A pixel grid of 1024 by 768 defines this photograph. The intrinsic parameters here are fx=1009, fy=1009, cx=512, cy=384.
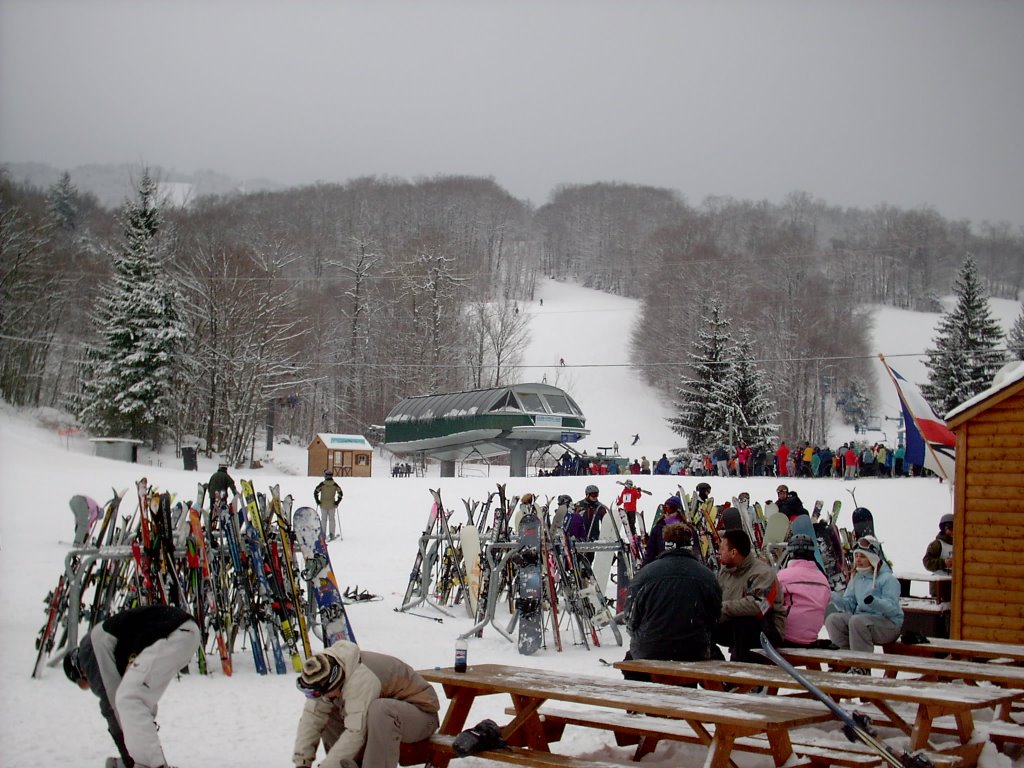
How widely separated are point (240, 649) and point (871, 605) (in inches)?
240

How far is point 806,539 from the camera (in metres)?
7.46

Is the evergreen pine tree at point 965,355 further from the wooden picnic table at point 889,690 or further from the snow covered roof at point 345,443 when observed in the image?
the wooden picnic table at point 889,690

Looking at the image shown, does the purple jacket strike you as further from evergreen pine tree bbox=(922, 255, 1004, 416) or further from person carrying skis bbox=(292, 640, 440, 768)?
evergreen pine tree bbox=(922, 255, 1004, 416)

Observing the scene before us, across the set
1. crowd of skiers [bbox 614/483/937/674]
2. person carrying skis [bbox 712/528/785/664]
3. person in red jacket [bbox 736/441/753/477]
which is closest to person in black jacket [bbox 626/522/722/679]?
crowd of skiers [bbox 614/483/937/674]

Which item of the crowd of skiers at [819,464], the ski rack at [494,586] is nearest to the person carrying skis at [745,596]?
the ski rack at [494,586]

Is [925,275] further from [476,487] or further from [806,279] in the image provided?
[476,487]

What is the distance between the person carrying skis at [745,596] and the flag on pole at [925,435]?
6991 millimetres

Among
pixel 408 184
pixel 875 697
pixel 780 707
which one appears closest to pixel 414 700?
pixel 780 707

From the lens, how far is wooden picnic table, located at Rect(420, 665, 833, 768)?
4512mm

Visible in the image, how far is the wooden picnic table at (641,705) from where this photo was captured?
4512 millimetres

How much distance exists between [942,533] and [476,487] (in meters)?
16.6

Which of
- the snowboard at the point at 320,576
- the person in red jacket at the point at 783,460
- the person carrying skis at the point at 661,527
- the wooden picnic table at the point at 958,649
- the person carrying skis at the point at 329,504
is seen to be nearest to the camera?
the wooden picnic table at the point at 958,649

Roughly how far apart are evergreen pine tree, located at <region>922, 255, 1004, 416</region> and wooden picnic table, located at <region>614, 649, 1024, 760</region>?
39.6 meters

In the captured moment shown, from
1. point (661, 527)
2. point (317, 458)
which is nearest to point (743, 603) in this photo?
point (661, 527)
